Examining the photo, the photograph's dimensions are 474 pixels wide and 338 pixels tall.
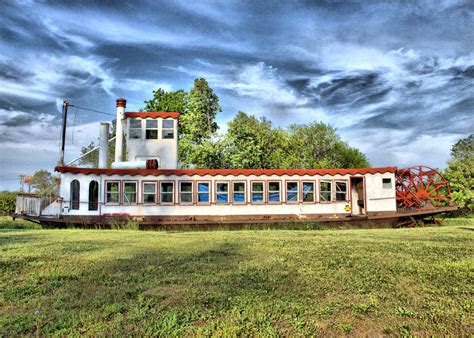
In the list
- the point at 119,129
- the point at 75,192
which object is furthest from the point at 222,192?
the point at 119,129

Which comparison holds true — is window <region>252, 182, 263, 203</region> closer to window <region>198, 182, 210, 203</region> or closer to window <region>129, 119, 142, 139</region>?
window <region>198, 182, 210, 203</region>

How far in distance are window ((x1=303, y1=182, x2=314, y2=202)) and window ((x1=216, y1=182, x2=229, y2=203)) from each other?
3.87 metres

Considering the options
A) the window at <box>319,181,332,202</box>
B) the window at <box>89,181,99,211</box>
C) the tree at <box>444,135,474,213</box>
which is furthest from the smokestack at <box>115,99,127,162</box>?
the tree at <box>444,135,474,213</box>

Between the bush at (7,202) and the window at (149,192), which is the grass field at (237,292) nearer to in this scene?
the window at (149,192)

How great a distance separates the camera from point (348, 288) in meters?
4.60

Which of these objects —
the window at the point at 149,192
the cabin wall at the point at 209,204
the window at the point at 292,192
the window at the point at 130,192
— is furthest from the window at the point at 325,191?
the window at the point at 130,192

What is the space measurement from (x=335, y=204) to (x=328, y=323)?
15.4m

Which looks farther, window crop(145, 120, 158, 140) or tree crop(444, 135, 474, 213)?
tree crop(444, 135, 474, 213)

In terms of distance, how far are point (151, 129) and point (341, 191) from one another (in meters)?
11.4

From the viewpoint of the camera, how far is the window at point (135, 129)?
21.6 m

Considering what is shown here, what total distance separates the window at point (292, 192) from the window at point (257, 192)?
1323 millimetres

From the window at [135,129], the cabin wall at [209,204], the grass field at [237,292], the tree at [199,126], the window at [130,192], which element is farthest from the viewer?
the tree at [199,126]

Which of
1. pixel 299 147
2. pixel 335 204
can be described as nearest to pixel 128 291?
pixel 335 204

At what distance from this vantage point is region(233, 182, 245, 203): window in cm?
1798
